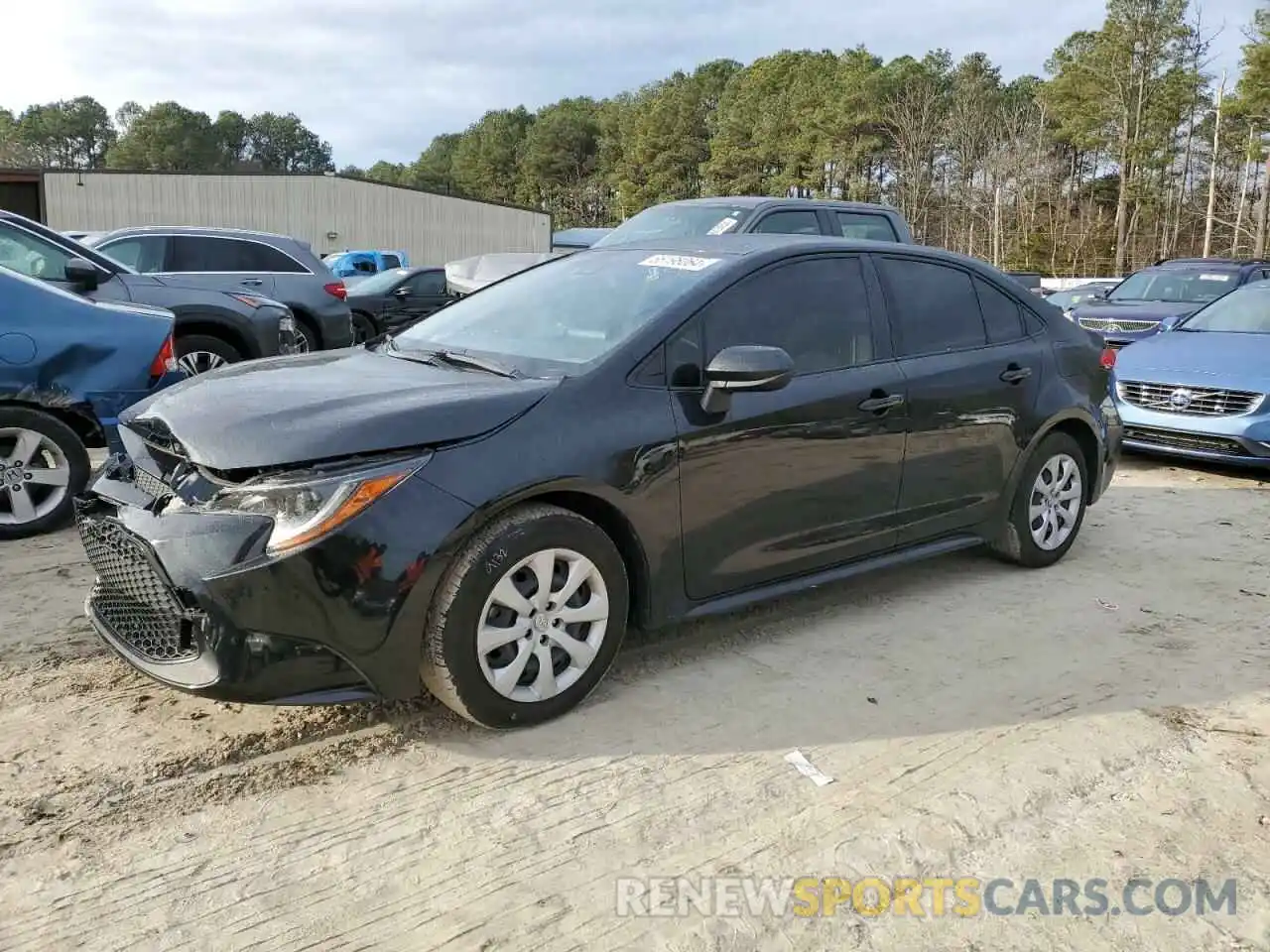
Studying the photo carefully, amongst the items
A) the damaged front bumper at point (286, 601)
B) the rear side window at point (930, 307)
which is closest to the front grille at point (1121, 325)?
the rear side window at point (930, 307)

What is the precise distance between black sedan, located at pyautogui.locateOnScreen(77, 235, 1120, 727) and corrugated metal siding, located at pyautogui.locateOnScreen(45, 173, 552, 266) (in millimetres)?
30239

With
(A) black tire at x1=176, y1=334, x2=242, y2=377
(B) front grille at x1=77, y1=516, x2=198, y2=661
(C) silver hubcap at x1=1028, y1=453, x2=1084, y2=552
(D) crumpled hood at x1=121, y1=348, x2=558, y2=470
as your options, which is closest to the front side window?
(A) black tire at x1=176, y1=334, x2=242, y2=377

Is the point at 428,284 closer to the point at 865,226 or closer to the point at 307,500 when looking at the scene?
the point at 865,226

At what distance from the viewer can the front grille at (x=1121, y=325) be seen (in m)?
11.5

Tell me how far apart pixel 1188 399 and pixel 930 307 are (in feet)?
14.2

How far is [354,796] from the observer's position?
2.78 meters

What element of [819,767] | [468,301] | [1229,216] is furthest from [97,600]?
[1229,216]

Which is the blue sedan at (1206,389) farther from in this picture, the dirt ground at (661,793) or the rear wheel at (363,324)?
the rear wheel at (363,324)

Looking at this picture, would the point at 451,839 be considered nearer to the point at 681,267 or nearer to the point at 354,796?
the point at 354,796

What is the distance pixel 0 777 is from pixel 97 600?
0.60m

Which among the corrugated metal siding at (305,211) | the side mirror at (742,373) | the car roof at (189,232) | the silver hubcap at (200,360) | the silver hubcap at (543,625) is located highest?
the corrugated metal siding at (305,211)

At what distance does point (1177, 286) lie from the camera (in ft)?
41.8

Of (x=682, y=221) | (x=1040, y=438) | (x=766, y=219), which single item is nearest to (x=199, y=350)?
(x=682, y=221)

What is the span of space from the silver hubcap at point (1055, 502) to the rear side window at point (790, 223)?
3755 millimetres
